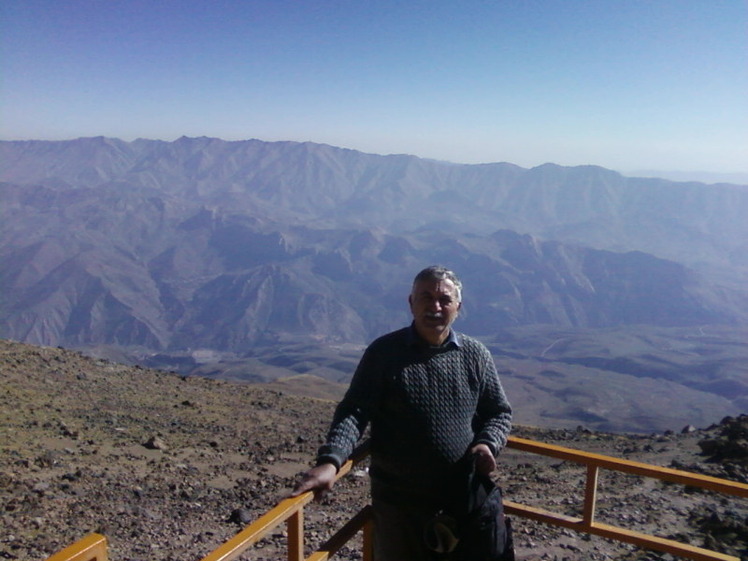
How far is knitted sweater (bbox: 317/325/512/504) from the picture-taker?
306cm

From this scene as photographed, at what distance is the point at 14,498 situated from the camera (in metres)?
7.43

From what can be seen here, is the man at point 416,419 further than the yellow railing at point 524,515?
Yes

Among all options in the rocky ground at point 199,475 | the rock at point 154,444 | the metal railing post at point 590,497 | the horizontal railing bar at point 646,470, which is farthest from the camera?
the rock at point 154,444

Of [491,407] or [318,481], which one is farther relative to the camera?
[491,407]

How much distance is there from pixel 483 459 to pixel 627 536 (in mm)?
1215

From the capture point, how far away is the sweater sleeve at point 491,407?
10.8 ft

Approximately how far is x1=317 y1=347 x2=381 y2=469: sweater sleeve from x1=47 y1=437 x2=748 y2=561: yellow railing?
0.16 metres

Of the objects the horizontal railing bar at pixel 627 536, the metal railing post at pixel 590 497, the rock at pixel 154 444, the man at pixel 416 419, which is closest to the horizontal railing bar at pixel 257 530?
the man at pixel 416 419

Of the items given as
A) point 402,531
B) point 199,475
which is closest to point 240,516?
point 199,475

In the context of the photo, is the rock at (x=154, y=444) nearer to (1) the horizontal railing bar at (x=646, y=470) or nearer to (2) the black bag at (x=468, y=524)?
(1) the horizontal railing bar at (x=646, y=470)

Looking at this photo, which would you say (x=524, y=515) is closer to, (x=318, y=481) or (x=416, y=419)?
(x=416, y=419)

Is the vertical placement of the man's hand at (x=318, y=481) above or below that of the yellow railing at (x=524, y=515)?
above

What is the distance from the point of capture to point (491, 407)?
11.0ft

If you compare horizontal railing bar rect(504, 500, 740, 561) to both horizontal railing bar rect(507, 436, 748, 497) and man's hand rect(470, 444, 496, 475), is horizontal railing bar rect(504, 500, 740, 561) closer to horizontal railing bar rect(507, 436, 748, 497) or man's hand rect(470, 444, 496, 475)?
horizontal railing bar rect(507, 436, 748, 497)
